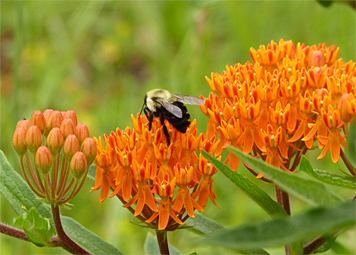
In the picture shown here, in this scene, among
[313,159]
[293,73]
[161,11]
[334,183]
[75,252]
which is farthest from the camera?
[161,11]

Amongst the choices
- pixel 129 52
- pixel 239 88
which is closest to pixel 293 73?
pixel 239 88

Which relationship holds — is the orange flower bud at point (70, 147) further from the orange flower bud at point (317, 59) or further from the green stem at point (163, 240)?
the orange flower bud at point (317, 59)

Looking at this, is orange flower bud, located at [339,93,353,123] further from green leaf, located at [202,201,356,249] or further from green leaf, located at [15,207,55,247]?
green leaf, located at [15,207,55,247]

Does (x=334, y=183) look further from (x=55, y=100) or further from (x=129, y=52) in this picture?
(x=129, y=52)

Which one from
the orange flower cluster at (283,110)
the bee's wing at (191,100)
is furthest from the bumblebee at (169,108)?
the orange flower cluster at (283,110)

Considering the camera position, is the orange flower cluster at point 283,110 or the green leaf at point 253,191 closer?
the green leaf at point 253,191

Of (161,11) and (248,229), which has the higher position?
(161,11)

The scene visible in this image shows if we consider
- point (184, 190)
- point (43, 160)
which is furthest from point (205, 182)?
point (43, 160)
